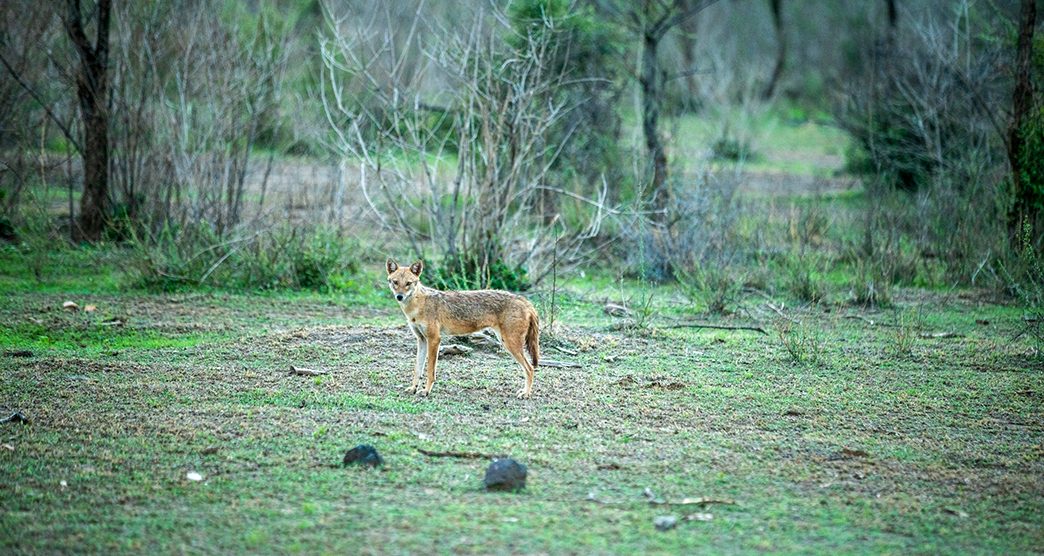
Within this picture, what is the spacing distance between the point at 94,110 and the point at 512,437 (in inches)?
415

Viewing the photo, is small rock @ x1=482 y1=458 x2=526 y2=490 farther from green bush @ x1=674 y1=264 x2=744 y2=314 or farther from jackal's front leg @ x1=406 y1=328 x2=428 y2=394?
green bush @ x1=674 y1=264 x2=744 y2=314

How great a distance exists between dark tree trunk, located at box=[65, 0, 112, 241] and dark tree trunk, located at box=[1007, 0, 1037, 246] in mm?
12674

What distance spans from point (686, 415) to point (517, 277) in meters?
4.89

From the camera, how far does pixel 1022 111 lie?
14625mm

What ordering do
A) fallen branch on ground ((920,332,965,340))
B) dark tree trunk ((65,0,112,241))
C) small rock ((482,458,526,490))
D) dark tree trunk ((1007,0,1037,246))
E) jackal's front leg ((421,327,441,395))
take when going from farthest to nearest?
1. dark tree trunk ((65,0,112,241))
2. dark tree trunk ((1007,0,1037,246))
3. fallen branch on ground ((920,332,965,340))
4. jackal's front leg ((421,327,441,395))
5. small rock ((482,458,526,490))

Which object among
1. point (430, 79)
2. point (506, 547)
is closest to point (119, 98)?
point (430, 79)

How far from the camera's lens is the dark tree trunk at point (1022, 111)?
14445 millimetres

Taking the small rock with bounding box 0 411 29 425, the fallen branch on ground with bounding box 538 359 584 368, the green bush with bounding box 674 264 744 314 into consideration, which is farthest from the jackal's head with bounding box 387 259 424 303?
the green bush with bounding box 674 264 744 314

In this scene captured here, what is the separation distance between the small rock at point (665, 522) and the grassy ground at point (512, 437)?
0.25 feet

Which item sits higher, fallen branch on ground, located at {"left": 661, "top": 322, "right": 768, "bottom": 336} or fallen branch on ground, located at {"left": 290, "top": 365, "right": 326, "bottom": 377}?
fallen branch on ground, located at {"left": 661, "top": 322, "right": 768, "bottom": 336}

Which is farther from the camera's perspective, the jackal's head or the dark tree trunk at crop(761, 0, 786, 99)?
the dark tree trunk at crop(761, 0, 786, 99)

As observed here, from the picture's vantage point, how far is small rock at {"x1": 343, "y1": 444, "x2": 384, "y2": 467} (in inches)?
272

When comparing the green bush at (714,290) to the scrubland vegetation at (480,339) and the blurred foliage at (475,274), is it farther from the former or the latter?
the blurred foliage at (475,274)

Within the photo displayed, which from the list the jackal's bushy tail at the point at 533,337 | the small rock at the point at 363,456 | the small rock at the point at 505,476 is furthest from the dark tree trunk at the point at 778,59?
the small rock at the point at 505,476
